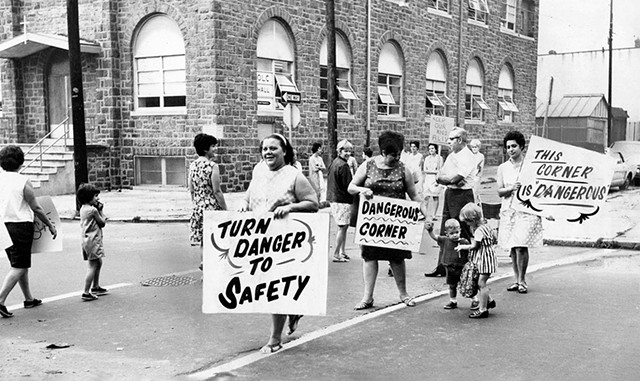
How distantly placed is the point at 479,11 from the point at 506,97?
5634mm

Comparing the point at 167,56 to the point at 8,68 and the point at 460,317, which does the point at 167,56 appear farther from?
the point at 460,317

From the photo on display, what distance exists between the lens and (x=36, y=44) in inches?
878

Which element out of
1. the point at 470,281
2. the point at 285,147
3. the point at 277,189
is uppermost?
the point at 285,147

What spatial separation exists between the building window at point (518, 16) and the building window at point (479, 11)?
2190mm

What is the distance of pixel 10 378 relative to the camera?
17.1 feet

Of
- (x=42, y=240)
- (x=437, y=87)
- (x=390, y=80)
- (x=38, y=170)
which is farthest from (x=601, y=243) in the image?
(x=437, y=87)

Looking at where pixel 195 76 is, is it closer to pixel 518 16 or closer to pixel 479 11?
pixel 479 11

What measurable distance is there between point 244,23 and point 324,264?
16873 mm

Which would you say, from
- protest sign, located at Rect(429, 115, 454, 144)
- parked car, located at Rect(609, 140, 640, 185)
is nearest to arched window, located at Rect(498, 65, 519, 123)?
parked car, located at Rect(609, 140, 640, 185)

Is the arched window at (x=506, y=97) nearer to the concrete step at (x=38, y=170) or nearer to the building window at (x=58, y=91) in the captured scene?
the building window at (x=58, y=91)

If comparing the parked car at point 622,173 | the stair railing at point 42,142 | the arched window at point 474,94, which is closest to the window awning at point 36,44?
the stair railing at point 42,142

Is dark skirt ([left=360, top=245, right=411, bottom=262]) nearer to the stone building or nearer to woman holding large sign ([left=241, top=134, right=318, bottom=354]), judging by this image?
woman holding large sign ([left=241, top=134, right=318, bottom=354])

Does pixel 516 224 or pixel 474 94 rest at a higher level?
pixel 474 94

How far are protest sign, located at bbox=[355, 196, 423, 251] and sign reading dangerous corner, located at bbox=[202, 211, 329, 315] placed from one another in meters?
1.57
